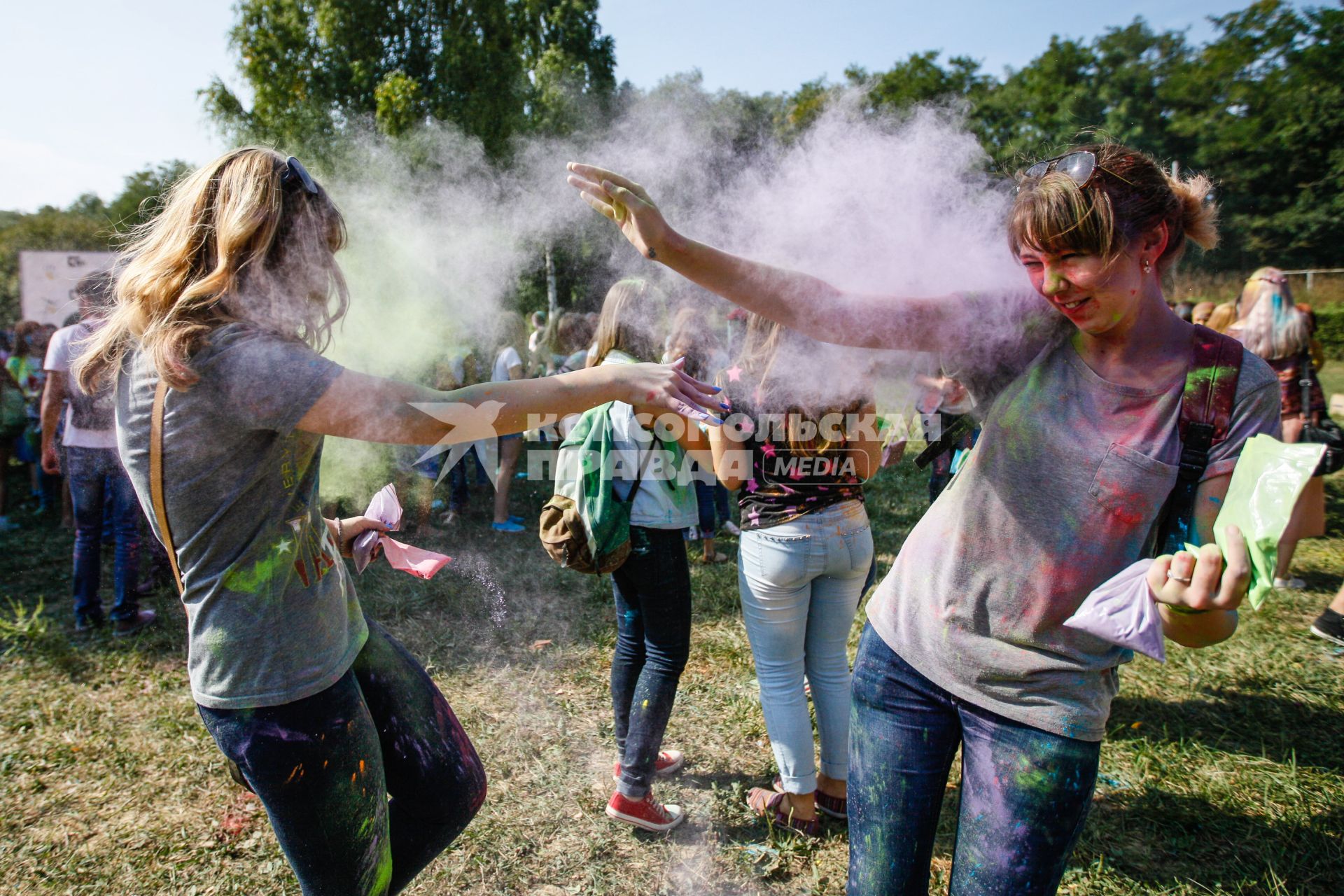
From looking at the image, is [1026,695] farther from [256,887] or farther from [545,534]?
[256,887]

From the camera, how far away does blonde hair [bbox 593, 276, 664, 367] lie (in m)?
2.65

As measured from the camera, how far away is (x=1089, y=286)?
132cm

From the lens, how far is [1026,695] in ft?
4.61

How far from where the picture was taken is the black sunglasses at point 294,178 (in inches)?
59.6

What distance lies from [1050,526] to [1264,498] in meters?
0.37

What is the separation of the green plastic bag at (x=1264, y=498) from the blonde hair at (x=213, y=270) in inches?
64.1

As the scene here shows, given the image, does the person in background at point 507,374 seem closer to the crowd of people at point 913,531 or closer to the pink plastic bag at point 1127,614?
the crowd of people at point 913,531

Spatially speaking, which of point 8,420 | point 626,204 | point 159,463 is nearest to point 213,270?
point 159,463

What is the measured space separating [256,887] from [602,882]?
1123mm

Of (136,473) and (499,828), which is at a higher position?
(136,473)

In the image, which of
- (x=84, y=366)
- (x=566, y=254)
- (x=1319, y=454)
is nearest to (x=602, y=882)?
(x=84, y=366)

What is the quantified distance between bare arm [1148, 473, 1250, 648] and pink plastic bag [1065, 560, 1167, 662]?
0.02m

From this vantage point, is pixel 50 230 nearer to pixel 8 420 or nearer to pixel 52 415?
pixel 8 420

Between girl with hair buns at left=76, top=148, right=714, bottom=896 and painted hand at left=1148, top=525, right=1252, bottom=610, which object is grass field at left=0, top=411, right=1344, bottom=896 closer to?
girl with hair buns at left=76, top=148, right=714, bottom=896
